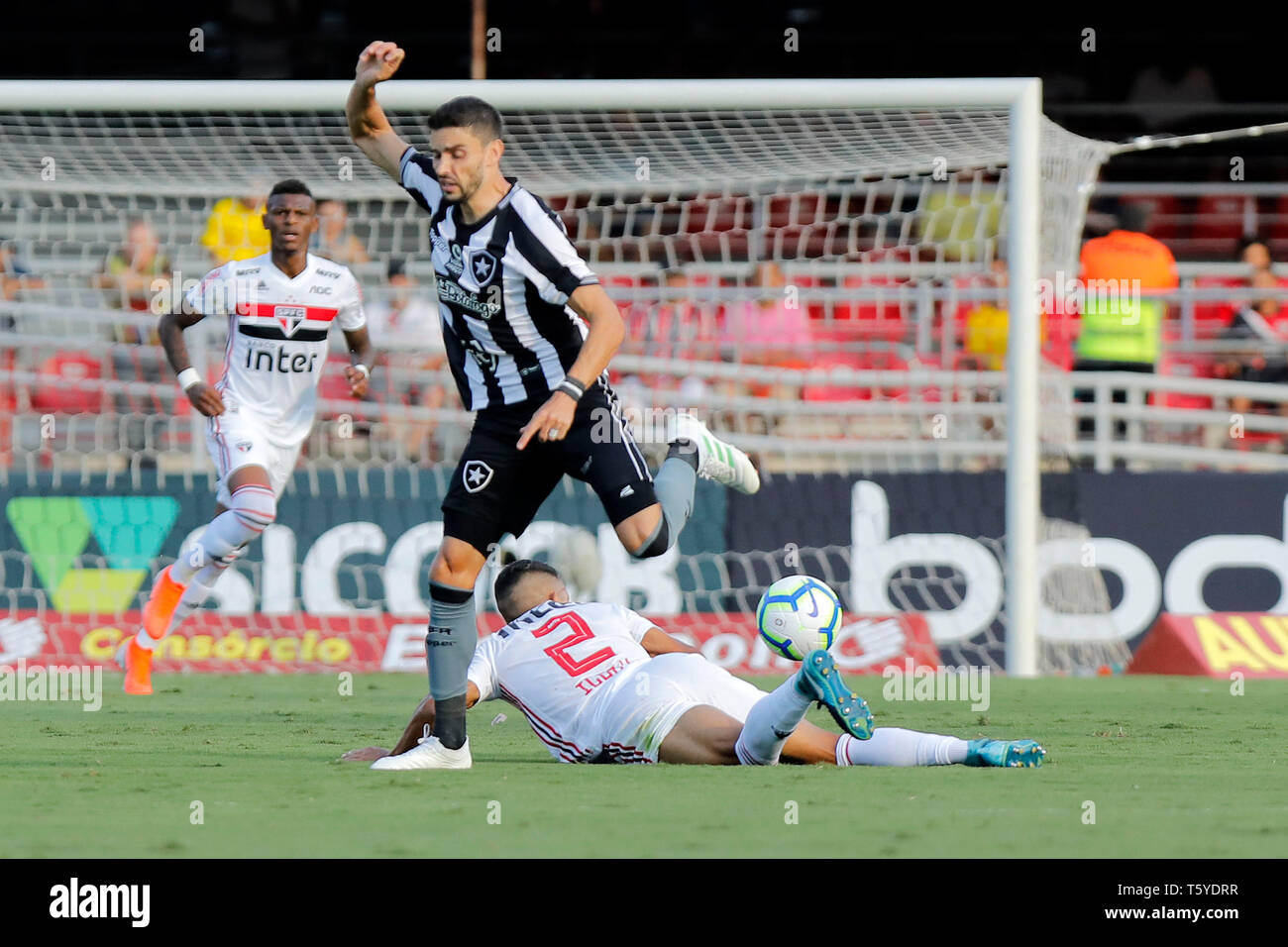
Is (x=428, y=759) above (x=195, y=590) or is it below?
below

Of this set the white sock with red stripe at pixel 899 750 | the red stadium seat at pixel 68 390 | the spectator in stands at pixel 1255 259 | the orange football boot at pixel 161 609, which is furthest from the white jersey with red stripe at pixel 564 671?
the spectator in stands at pixel 1255 259

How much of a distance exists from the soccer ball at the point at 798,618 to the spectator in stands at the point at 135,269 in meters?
7.14

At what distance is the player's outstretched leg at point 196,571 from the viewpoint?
929 centimetres

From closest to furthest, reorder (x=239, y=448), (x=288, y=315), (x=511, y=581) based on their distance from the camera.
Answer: (x=511, y=581)
(x=239, y=448)
(x=288, y=315)

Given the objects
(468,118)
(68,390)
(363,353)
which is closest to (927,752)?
(468,118)

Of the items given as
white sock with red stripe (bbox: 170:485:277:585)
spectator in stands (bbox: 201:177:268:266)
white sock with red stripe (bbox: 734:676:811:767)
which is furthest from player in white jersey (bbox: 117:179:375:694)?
white sock with red stripe (bbox: 734:676:811:767)

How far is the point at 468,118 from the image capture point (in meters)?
6.08

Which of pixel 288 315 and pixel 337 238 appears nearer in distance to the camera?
pixel 288 315

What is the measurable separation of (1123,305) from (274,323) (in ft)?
21.0

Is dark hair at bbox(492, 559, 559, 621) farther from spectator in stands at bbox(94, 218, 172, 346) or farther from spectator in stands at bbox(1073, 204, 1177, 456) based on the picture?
spectator in stands at bbox(1073, 204, 1177, 456)

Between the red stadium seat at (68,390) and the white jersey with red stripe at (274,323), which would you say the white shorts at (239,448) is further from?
the red stadium seat at (68,390)

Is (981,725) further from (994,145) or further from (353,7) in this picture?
(353,7)

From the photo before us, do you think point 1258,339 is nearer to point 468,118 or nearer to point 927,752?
point 927,752

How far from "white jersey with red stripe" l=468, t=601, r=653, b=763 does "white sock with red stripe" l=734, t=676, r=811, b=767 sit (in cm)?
46
